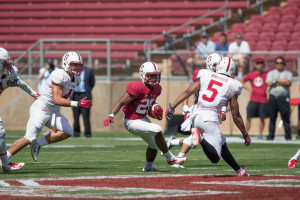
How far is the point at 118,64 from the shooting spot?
19.0m

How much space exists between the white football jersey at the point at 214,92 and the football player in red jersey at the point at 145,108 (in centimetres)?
68

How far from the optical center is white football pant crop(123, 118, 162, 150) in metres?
8.02

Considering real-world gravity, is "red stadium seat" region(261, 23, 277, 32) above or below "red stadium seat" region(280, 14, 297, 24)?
below

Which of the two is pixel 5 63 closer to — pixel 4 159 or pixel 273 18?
pixel 4 159

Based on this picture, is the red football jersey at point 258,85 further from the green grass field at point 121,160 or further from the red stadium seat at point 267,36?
the red stadium seat at point 267,36

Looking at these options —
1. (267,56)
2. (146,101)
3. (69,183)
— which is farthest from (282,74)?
(69,183)

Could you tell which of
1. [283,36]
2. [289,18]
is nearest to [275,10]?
[289,18]

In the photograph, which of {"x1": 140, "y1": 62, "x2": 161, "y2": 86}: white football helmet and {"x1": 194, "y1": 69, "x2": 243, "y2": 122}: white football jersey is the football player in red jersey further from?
{"x1": 194, "y1": 69, "x2": 243, "y2": 122}: white football jersey

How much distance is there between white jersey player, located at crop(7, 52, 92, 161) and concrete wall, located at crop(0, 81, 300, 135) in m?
8.85

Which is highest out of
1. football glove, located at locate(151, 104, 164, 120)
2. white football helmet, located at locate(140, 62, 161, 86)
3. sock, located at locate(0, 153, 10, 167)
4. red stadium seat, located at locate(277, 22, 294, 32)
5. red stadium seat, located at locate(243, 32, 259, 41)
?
red stadium seat, located at locate(277, 22, 294, 32)

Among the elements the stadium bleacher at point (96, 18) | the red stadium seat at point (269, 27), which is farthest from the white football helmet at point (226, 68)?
the stadium bleacher at point (96, 18)

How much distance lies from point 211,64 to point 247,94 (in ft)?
29.3

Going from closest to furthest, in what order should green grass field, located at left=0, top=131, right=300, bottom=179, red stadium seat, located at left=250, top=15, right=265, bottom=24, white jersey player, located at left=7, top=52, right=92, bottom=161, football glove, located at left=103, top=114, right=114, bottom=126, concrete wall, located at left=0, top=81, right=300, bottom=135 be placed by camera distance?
football glove, located at left=103, top=114, right=114, bottom=126 → green grass field, located at left=0, top=131, right=300, bottom=179 → white jersey player, located at left=7, top=52, right=92, bottom=161 → concrete wall, located at left=0, top=81, right=300, bottom=135 → red stadium seat, located at left=250, top=15, right=265, bottom=24

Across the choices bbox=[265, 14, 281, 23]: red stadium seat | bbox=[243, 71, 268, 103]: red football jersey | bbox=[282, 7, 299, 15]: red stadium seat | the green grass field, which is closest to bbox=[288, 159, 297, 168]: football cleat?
the green grass field
